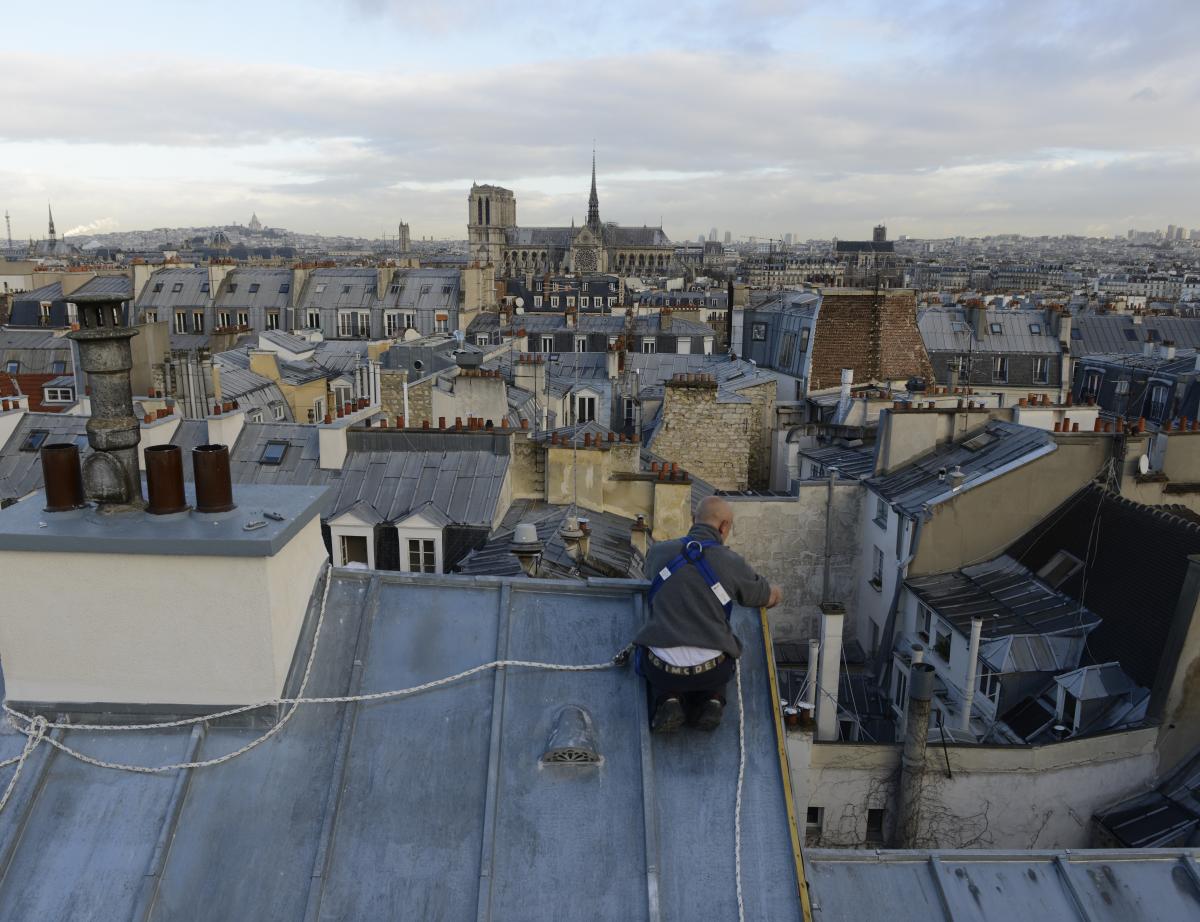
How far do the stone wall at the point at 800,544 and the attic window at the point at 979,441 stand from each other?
7.14 ft

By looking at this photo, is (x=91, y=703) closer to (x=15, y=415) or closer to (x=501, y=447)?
(x=501, y=447)

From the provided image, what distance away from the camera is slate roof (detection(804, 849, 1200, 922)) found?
4.62 m

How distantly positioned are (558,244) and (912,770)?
179141 mm

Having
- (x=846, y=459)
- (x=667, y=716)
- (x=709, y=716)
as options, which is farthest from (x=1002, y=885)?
(x=846, y=459)

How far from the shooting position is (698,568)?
4797 millimetres

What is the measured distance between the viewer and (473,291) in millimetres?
58125

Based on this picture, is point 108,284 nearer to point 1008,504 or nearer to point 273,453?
point 273,453

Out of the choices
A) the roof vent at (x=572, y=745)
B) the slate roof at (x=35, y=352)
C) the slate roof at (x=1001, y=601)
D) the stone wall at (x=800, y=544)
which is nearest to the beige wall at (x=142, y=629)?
the roof vent at (x=572, y=745)

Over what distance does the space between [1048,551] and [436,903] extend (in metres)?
14.1

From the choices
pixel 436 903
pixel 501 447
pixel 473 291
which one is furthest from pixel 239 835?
pixel 473 291

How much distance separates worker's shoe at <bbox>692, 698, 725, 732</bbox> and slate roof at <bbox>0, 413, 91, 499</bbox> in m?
15.4

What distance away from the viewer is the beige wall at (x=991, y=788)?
11531mm

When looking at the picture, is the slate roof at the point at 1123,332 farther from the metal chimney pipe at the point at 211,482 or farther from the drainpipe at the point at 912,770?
the metal chimney pipe at the point at 211,482

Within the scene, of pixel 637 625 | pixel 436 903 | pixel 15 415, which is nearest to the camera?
pixel 436 903
